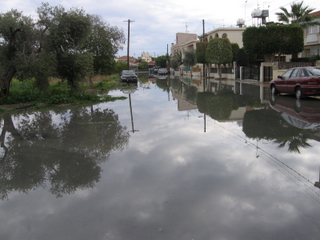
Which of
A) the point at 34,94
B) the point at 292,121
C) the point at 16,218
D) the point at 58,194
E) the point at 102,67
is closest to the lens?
the point at 16,218

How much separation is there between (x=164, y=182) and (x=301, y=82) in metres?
12.7

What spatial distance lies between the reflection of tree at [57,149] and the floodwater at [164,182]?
0.03m

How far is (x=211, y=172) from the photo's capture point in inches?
227

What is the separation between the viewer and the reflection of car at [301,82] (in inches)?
579

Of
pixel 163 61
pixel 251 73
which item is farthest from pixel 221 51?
pixel 163 61

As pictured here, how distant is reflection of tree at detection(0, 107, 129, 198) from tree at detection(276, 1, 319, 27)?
36.4m

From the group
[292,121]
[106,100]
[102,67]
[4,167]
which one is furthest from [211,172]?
[102,67]

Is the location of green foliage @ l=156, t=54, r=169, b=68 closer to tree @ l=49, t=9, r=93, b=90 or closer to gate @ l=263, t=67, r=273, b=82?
gate @ l=263, t=67, r=273, b=82

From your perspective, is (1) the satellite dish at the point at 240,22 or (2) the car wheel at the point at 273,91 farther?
(1) the satellite dish at the point at 240,22

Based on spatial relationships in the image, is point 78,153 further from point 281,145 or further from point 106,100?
point 106,100

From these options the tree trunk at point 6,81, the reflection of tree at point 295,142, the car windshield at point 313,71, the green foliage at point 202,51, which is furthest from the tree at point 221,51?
the reflection of tree at point 295,142

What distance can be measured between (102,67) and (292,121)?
23.7 m

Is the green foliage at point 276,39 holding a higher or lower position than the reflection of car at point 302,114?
higher

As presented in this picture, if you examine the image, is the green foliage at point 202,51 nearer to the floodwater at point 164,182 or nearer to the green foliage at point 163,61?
the floodwater at point 164,182
